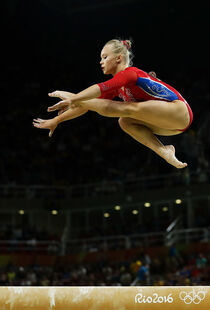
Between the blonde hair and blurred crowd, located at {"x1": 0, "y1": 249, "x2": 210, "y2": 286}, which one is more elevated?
the blonde hair

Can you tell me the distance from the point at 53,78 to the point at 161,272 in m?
13.1

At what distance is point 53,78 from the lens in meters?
26.2

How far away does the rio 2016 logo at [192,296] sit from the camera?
5.09m

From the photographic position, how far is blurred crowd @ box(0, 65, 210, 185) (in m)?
22.7

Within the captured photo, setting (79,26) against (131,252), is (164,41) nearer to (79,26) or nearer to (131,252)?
(79,26)

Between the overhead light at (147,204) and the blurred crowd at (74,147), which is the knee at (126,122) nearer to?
the blurred crowd at (74,147)

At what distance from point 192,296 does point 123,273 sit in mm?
12194

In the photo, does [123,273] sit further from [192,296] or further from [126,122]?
[192,296]

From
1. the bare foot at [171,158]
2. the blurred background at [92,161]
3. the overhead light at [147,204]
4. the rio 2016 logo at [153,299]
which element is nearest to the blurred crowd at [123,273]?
the blurred background at [92,161]

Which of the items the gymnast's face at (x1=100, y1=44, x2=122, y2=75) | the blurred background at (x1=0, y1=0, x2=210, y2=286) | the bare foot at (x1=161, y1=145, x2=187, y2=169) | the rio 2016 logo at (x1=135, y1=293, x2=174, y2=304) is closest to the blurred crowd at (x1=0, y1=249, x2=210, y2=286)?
the blurred background at (x1=0, y1=0, x2=210, y2=286)

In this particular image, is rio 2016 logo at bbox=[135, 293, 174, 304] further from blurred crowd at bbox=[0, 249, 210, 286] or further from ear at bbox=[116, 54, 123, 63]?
blurred crowd at bbox=[0, 249, 210, 286]

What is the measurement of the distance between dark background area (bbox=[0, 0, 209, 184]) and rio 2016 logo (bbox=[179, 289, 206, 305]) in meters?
15.6

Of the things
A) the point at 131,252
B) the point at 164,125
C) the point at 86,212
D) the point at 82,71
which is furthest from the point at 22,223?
the point at 164,125

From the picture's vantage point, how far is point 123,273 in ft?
55.9
